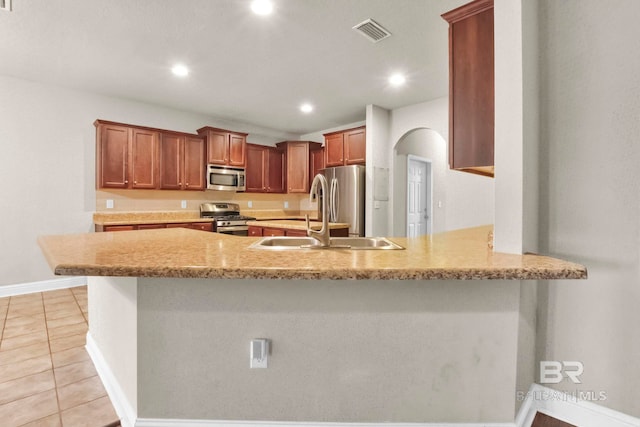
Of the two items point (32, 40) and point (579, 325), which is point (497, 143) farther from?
point (32, 40)

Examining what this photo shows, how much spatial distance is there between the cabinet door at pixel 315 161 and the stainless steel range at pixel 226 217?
5.01 feet

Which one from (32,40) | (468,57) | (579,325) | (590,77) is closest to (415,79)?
(468,57)

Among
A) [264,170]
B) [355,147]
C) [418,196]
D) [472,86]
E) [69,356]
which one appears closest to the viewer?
[472,86]

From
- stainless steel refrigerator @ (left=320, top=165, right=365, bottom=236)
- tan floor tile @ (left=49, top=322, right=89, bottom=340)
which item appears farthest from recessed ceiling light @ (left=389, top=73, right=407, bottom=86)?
tan floor tile @ (left=49, top=322, right=89, bottom=340)

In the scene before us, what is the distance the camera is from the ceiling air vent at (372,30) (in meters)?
2.58

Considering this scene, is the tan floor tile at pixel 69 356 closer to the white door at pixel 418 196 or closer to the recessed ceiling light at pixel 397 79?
the recessed ceiling light at pixel 397 79

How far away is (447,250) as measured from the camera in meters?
1.55

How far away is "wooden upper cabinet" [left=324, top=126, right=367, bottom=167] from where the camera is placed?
16.2 ft

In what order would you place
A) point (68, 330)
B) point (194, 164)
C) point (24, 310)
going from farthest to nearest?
point (194, 164) < point (24, 310) < point (68, 330)

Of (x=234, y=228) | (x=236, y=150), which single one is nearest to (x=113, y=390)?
(x=234, y=228)

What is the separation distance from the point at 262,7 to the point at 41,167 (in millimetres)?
3503

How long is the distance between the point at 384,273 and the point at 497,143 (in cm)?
89

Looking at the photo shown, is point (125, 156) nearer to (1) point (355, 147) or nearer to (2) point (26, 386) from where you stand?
(2) point (26, 386)

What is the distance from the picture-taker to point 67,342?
235 cm
